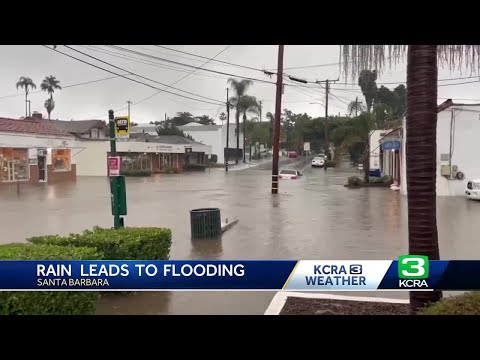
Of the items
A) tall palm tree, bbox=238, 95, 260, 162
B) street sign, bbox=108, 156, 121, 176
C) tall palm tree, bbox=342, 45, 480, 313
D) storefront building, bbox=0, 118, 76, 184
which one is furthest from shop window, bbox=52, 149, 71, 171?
tall palm tree, bbox=342, 45, 480, 313

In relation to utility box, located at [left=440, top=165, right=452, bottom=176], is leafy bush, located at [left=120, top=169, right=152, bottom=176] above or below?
below

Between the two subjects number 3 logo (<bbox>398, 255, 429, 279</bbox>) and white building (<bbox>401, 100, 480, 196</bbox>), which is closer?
number 3 logo (<bbox>398, 255, 429, 279</bbox>)

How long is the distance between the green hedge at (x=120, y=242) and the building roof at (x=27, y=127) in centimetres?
2180

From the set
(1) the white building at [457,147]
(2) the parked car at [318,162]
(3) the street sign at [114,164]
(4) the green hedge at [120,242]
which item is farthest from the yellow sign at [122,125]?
(2) the parked car at [318,162]

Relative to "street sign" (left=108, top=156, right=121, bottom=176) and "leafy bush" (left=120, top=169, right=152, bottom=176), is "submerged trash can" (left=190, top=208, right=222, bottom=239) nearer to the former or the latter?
"street sign" (left=108, top=156, right=121, bottom=176)

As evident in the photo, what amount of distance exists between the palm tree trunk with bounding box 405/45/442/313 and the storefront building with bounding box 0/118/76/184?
25020 mm

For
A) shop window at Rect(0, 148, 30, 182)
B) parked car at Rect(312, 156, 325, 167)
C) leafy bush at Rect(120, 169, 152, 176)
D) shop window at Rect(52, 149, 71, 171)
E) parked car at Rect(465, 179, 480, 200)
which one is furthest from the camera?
parked car at Rect(312, 156, 325, 167)

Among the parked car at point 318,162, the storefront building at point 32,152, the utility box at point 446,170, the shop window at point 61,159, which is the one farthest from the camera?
the parked car at point 318,162

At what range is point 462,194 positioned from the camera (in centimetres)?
1814

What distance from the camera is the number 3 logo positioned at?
4160mm

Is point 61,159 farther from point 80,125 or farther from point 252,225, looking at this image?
point 252,225

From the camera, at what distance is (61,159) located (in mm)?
30141

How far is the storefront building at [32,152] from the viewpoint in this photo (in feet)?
84.5

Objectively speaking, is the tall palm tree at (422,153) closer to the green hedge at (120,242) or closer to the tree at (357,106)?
the green hedge at (120,242)
